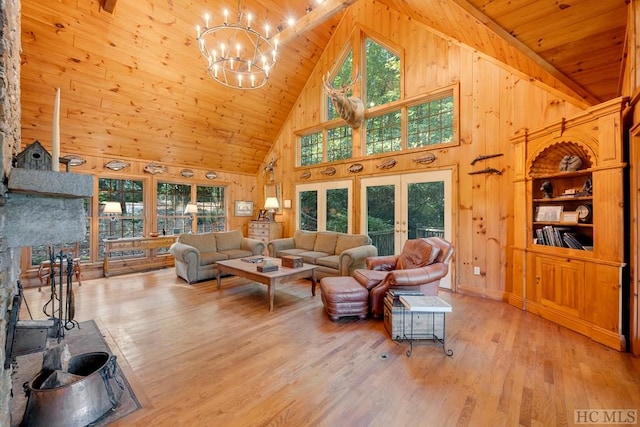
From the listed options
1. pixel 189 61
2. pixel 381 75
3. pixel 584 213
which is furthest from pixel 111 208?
pixel 584 213

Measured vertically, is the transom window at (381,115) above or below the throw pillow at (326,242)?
above

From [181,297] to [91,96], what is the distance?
3566mm

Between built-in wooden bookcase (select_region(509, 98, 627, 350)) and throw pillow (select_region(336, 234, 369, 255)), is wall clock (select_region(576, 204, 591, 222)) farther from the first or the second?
throw pillow (select_region(336, 234, 369, 255))

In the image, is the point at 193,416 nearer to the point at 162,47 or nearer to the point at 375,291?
the point at 375,291

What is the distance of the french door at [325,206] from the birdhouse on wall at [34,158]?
15.7 ft

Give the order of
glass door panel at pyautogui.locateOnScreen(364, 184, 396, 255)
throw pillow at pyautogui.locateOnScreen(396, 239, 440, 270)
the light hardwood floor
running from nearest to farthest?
1. the light hardwood floor
2. throw pillow at pyautogui.locateOnScreen(396, 239, 440, 270)
3. glass door panel at pyautogui.locateOnScreen(364, 184, 396, 255)

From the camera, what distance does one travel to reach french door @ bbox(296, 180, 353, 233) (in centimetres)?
588

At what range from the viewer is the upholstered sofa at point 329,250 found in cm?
446

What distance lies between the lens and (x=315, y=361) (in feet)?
7.64

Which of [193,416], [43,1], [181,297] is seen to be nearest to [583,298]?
[193,416]

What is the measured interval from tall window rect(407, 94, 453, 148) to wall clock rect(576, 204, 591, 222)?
1.99 metres

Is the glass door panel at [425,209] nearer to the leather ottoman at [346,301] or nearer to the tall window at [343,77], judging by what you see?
the leather ottoman at [346,301]

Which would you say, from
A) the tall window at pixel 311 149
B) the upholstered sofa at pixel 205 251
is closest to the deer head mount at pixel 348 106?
the tall window at pixel 311 149

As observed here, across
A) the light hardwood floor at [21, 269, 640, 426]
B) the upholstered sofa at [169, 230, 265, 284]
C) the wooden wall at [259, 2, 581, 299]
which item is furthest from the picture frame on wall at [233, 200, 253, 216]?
the light hardwood floor at [21, 269, 640, 426]
